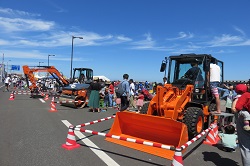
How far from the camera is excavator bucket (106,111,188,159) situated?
5.70 metres

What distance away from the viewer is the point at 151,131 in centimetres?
645

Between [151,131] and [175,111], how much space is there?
1.02 meters

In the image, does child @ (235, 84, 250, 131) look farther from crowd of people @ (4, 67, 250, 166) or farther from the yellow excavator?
the yellow excavator

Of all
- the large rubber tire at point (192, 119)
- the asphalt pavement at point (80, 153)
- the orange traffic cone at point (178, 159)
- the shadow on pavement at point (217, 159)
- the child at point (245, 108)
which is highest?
the child at point (245, 108)

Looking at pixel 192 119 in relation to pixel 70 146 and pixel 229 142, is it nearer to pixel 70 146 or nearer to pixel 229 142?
pixel 229 142

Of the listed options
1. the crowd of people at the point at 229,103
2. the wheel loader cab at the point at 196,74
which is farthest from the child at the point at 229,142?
the wheel loader cab at the point at 196,74

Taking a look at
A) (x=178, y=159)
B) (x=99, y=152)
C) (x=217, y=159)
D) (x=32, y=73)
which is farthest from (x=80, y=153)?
(x=32, y=73)

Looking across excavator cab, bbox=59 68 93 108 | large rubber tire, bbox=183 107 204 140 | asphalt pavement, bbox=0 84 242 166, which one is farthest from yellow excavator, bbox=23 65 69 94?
large rubber tire, bbox=183 107 204 140

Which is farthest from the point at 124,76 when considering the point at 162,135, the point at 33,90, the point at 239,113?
the point at 33,90

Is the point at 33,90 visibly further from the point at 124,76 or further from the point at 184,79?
the point at 184,79

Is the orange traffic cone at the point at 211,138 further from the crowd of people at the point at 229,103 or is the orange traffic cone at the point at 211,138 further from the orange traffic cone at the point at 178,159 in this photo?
the orange traffic cone at the point at 178,159

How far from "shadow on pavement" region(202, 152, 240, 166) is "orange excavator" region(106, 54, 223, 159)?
2.14 feet

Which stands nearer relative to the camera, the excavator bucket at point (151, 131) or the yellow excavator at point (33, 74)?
the excavator bucket at point (151, 131)

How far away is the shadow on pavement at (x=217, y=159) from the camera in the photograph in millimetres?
5258
